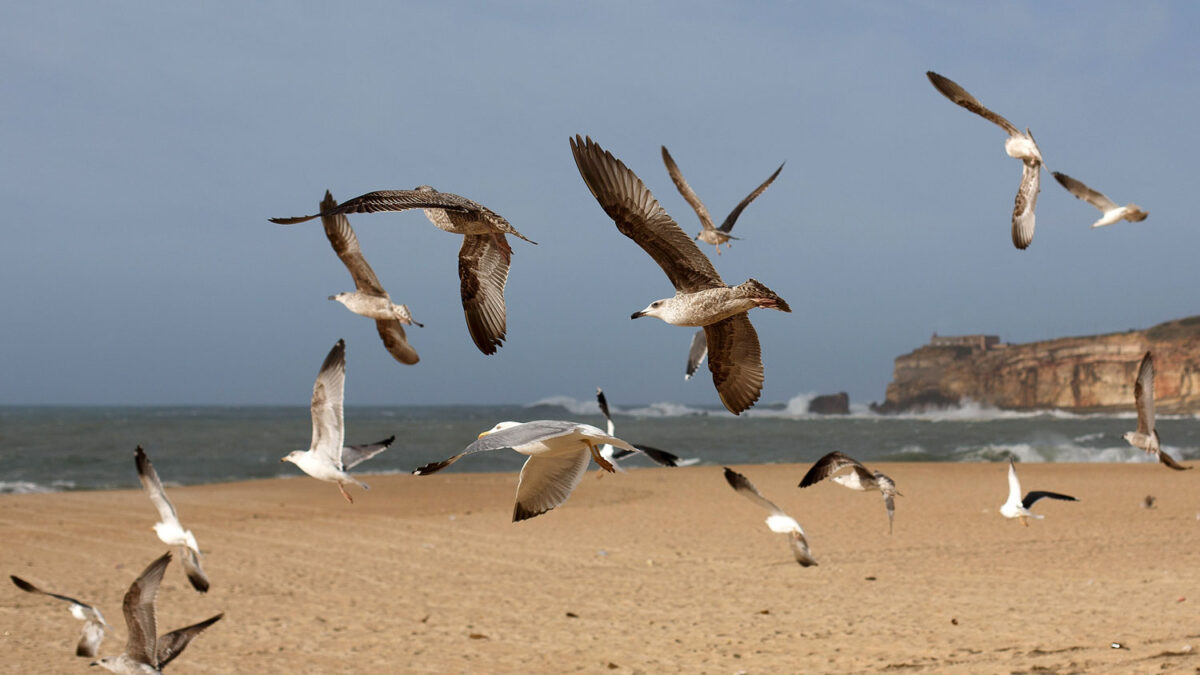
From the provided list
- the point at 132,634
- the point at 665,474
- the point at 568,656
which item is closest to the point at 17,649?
the point at 132,634

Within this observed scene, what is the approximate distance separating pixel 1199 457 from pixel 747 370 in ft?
99.0

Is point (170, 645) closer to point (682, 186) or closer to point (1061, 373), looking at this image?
point (682, 186)

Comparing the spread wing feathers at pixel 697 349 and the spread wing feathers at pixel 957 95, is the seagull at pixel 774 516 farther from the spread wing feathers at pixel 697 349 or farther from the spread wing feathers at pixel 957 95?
the spread wing feathers at pixel 957 95

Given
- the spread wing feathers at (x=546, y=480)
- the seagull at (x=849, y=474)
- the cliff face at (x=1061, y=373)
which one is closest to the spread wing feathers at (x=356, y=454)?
the seagull at (x=849, y=474)

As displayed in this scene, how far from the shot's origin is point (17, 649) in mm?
8133

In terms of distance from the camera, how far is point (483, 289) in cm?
363

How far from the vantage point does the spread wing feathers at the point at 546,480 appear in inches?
116

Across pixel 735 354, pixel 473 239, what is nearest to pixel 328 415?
pixel 473 239

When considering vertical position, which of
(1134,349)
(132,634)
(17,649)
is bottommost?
(17,649)

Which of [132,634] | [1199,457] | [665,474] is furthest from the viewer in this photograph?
[1199,457]

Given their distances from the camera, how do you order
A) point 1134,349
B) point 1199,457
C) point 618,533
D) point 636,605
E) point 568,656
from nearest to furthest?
point 568,656
point 636,605
point 618,533
point 1199,457
point 1134,349

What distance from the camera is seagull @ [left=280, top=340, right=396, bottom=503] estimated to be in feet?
17.9

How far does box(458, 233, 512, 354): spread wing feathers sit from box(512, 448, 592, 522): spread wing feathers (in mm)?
432

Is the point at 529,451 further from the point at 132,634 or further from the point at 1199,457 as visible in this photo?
the point at 1199,457
